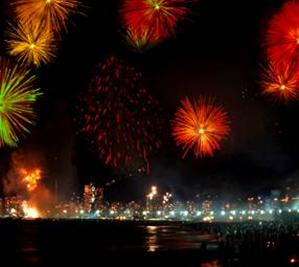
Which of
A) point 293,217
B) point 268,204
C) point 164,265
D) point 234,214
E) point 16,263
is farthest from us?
point 234,214

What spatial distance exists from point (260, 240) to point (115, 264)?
9.76 meters

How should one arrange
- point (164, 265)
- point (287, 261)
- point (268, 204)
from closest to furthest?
point (287, 261) → point (164, 265) → point (268, 204)

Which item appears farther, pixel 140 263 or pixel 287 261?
pixel 140 263

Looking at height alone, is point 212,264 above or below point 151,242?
above

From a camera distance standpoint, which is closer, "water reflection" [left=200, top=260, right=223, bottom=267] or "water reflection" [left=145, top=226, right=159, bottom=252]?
"water reflection" [left=200, top=260, right=223, bottom=267]

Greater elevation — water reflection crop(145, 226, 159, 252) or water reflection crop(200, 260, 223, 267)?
water reflection crop(200, 260, 223, 267)

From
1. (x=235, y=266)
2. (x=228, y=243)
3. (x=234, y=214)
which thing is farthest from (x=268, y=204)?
(x=235, y=266)

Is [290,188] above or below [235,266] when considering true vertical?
above

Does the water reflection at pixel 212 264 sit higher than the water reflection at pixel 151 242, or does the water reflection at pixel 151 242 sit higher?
the water reflection at pixel 212 264

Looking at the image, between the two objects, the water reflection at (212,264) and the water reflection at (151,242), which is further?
the water reflection at (151,242)

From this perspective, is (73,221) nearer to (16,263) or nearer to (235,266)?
(16,263)

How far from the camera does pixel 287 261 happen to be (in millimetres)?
27188

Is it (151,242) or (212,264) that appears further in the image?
(151,242)

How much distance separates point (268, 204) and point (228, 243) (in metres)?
68.9
